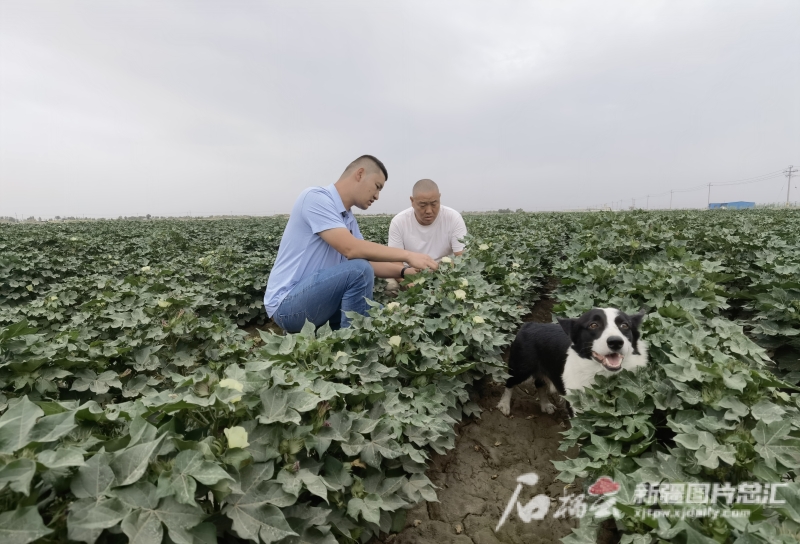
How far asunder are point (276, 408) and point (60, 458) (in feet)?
1.80

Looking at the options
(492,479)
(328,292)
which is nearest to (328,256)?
(328,292)

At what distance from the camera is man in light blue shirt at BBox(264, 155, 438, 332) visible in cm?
356

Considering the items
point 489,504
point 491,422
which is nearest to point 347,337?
point 489,504

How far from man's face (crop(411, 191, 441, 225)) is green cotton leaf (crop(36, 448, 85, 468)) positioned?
4.04 metres

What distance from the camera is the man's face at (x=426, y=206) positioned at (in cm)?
462

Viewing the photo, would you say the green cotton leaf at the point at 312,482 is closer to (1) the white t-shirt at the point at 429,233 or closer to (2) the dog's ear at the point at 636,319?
(2) the dog's ear at the point at 636,319

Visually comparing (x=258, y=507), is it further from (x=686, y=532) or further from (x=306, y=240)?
(x=306, y=240)

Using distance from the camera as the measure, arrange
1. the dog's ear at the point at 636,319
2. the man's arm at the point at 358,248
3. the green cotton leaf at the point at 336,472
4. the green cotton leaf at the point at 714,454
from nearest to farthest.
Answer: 1. the green cotton leaf at the point at 714,454
2. the green cotton leaf at the point at 336,472
3. the dog's ear at the point at 636,319
4. the man's arm at the point at 358,248

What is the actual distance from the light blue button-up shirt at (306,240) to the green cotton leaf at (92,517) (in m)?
2.77

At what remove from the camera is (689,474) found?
1430 millimetres

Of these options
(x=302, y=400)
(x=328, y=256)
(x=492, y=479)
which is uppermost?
(x=328, y=256)

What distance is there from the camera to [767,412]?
1458 mm

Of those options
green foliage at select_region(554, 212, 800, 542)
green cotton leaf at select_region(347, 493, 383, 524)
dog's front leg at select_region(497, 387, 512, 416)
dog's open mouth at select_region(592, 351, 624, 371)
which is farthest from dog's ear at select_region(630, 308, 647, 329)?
green cotton leaf at select_region(347, 493, 383, 524)

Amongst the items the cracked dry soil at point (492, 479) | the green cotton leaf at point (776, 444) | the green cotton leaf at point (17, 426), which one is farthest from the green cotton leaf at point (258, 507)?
the green cotton leaf at point (776, 444)
